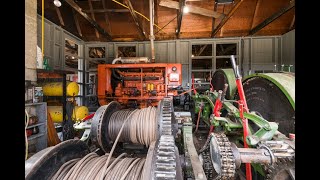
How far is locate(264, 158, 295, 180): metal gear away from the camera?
4.37ft

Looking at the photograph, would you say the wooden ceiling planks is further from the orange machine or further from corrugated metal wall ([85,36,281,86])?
the orange machine

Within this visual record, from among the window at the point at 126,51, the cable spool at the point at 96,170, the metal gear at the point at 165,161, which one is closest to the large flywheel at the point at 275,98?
the metal gear at the point at 165,161

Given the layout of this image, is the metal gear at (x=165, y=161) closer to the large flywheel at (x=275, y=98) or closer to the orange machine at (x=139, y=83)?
the large flywheel at (x=275, y=98)

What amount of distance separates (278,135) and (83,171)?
6.31ft

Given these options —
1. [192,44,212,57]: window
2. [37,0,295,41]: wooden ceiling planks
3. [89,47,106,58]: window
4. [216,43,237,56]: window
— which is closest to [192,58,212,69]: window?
[192,44,212,57]: window

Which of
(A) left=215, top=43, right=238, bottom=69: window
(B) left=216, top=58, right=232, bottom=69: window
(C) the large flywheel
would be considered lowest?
(C) the large flywheel

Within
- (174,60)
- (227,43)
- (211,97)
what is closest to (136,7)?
(174,60)

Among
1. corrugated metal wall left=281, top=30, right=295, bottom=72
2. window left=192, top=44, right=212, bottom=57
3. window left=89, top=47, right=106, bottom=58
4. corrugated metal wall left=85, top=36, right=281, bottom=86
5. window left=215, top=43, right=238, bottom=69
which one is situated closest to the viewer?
corrugated metal wall left=281, top=30, right=295, bottom=72

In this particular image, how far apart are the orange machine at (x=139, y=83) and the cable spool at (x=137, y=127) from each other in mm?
2771

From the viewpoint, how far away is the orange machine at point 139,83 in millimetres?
5305

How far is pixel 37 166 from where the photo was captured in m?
1.15

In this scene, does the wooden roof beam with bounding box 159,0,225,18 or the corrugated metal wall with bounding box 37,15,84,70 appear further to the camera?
the corrugated metal wall with bounding box 37,15,84,70

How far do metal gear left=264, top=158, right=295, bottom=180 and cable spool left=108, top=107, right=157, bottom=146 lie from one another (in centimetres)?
148
